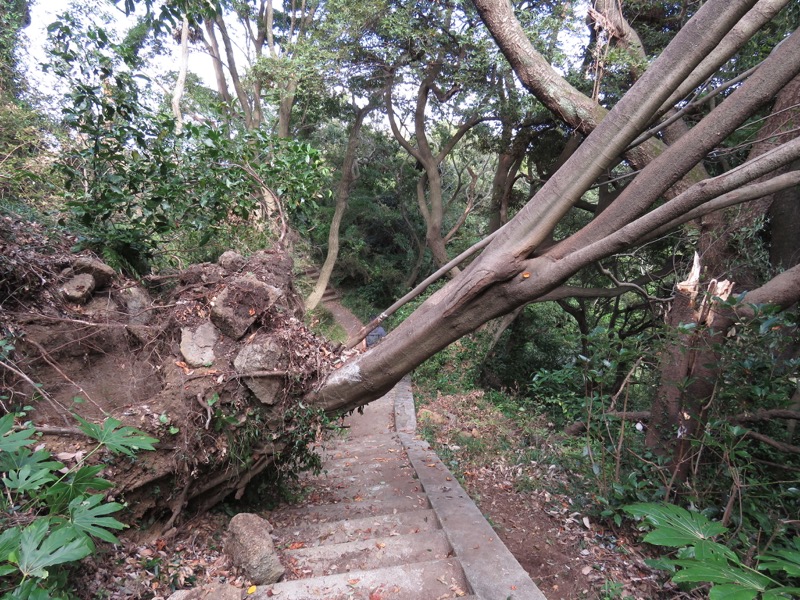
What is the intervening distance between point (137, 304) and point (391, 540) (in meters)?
2.79

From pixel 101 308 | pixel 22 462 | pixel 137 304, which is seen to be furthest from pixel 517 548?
pixel 101 308

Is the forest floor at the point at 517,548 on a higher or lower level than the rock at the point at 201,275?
lower

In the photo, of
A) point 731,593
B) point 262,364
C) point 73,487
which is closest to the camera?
point 731,593

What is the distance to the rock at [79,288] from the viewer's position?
130 inches

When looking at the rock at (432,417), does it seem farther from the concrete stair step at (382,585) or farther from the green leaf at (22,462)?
the green leaf at (22,462)

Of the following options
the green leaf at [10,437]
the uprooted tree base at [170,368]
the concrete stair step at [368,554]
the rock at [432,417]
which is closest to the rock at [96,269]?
Answer: the uprooted tree base at [170,368]

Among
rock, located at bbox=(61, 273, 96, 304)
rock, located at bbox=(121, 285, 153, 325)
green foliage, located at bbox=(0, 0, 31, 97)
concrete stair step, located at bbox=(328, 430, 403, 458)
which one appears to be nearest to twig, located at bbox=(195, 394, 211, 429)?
rock, located at bbox=(121, 285, 153, 325)

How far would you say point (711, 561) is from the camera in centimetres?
144

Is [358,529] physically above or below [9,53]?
below

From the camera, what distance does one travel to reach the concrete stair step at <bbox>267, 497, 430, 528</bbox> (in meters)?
3.74

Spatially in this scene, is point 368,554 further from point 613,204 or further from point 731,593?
point 613,204

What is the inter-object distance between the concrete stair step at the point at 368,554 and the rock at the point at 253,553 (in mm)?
210

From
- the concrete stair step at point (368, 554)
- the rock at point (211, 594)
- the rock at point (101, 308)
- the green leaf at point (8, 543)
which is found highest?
the rock at point (101, 308)

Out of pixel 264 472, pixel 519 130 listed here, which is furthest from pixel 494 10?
pixel 519 130
